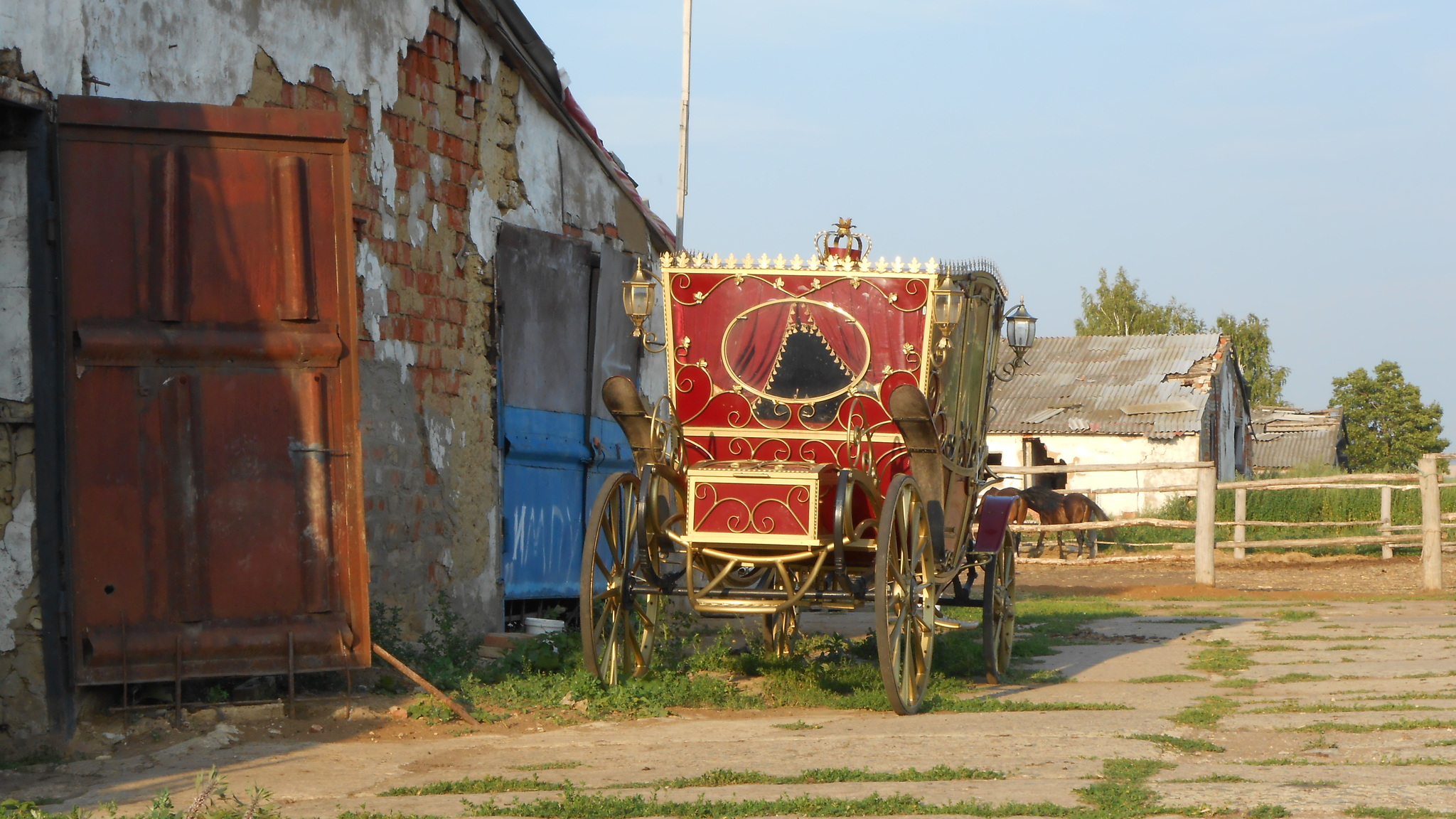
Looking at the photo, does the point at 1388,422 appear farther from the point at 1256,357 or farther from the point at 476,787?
the point at 476,787

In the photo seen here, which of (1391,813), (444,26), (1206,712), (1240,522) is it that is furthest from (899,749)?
(1240,522)

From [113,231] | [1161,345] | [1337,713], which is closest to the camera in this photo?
[113,231]

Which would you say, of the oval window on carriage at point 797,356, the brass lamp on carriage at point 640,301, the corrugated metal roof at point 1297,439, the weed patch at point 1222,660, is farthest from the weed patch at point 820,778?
the corrugated metal roof at point 1297,439

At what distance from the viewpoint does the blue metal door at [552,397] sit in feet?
32.7

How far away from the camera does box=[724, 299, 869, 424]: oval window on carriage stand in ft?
26.8

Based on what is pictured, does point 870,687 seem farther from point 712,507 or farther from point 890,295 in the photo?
point 890,295

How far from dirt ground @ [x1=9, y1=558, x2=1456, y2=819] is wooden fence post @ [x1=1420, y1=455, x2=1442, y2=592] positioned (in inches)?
279

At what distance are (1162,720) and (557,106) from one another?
20.4ft

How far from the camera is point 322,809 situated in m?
5.15

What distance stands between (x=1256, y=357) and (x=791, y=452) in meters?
55.8

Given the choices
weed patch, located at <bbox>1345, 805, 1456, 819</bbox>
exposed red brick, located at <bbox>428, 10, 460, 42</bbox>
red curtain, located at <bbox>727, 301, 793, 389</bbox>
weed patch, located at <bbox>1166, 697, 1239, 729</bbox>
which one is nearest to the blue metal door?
exposed red brick, located at <bbox>428, 10, 460, 42</bbox>

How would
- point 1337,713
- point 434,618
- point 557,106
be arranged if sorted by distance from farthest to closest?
point 557,106
point 434,618
point 1337,713

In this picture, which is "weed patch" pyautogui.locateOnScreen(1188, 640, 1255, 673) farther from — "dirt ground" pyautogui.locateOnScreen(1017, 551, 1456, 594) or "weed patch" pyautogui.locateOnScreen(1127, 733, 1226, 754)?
"dirt ground" pyautogui.locateOnScreen(1017, 551, 1456, 594)

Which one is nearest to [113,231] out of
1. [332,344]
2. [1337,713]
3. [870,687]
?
[332,344]
